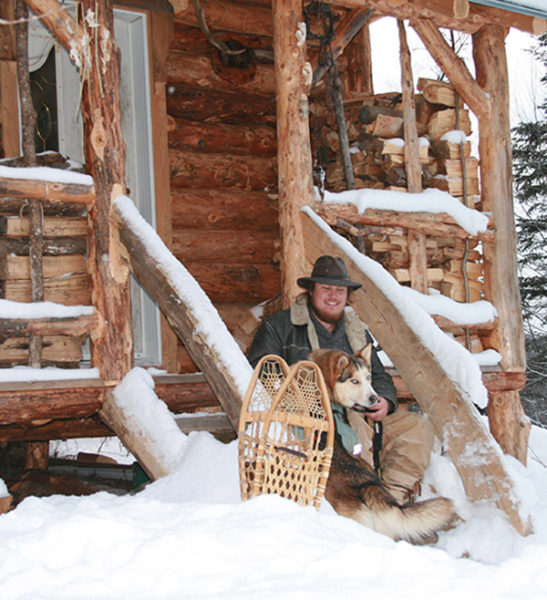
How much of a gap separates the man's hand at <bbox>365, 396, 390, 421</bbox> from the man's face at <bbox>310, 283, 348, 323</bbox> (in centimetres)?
67

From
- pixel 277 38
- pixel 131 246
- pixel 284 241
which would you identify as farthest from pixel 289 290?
Answer: pixel 277 38

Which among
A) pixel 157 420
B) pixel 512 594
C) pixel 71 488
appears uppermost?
pixel 157 420

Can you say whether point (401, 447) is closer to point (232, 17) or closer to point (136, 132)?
point (136, 132)

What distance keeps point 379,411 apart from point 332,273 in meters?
0.98

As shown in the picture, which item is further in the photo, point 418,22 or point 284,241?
point 418,22

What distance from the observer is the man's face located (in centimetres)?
488

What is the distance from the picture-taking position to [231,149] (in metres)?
7.27

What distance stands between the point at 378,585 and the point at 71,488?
4298 millimetres

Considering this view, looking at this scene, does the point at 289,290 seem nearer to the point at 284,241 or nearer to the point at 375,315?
the point at 284,241

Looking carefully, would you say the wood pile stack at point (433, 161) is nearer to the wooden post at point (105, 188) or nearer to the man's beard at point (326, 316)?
the man's beard at point (326, 316)

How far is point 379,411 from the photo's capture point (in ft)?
15.5

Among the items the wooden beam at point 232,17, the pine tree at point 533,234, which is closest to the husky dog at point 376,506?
the wooden beam at point 232,17

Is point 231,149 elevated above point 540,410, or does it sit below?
above

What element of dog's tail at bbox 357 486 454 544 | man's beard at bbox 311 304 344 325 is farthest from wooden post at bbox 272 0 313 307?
dog's tail at bbox 357 486 454 544
